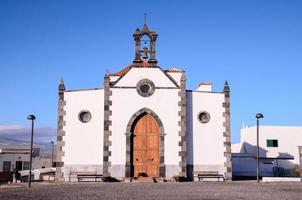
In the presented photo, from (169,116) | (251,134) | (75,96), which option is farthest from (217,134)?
(251,134)

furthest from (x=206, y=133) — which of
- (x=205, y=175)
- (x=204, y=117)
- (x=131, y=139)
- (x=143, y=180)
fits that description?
(x=143, y=180)

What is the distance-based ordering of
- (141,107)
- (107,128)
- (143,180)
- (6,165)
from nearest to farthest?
(143,180) < (107,128) < (141,107) < (6,165)

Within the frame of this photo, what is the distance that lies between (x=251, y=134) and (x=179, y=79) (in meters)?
29.5

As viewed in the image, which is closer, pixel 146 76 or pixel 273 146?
pixel 146 76

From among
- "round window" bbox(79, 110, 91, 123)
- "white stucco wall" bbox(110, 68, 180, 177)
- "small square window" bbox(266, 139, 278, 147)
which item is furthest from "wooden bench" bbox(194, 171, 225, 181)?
"small square window" bbox(266, 139, 278, 147)

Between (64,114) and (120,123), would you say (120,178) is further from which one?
(64,114)

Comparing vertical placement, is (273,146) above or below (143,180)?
above

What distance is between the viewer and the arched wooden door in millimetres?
27656

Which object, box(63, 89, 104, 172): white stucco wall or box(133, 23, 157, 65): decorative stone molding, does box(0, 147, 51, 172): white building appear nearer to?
box(63, 89, 104, 172): white stucco wall

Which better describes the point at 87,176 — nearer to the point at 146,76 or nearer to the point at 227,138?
the point at 146,76

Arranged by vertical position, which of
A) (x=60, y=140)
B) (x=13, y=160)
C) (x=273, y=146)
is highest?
(x=273, y=146)

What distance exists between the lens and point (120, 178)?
2720cm

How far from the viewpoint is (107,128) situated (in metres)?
27.4

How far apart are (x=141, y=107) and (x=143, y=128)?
1.46 meters
